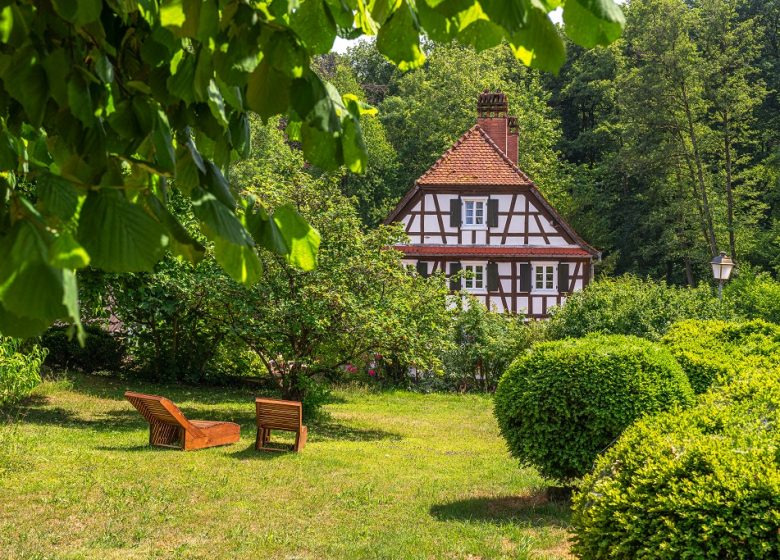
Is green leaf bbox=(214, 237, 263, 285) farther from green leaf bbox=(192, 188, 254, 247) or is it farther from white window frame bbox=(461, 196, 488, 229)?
white window frame bbox=(461, 196, 488, 229)

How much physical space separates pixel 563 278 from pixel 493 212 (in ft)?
12.4

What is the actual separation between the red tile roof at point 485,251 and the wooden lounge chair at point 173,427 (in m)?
19.3

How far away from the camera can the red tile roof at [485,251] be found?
3253 centimetres

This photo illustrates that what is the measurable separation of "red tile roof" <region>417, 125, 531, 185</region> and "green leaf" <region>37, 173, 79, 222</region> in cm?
3022

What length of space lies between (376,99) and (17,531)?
183 ft

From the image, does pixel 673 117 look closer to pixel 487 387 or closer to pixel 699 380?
pixel 487 387

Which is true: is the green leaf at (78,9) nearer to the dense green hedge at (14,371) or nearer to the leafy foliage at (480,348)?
the dense green hedge at (14,371)

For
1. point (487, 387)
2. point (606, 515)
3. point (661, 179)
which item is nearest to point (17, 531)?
point (606, 515)

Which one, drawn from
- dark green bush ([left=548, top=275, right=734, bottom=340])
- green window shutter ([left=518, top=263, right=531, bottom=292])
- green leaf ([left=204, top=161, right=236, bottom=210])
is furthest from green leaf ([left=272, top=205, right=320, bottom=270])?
green window shutter ([left=518, top=263, right=531, bottom=292])

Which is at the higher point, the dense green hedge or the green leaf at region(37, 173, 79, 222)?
the green leaf at region(37, 173, 79, 222)

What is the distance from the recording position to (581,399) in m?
9.12

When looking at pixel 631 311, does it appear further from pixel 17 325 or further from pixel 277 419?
pixel 17 325

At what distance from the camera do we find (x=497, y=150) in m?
33.1

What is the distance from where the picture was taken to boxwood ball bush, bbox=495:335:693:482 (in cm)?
908
